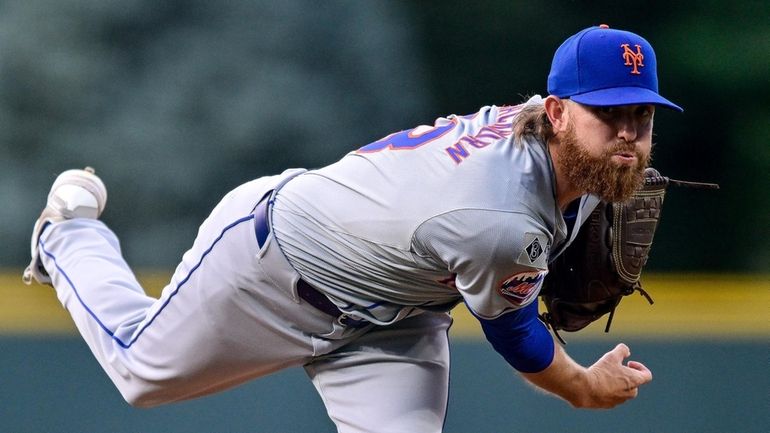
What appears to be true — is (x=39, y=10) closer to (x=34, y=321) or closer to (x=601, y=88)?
(x=34, y=321)

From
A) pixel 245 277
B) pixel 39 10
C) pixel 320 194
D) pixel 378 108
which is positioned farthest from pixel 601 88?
pixel 39 10

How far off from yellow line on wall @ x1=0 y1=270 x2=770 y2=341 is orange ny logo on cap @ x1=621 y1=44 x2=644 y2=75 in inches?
56.6

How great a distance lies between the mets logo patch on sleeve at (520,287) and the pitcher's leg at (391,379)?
0.32 meters

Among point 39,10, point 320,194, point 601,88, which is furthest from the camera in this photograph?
point 39,10

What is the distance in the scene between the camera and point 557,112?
1992 millimetres

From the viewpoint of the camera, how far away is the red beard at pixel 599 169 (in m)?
1.92

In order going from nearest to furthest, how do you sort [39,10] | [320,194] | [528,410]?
[320,194], [528,410], [39,10]

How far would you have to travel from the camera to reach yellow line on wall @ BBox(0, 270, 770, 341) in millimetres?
3281

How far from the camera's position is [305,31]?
347 centimetres

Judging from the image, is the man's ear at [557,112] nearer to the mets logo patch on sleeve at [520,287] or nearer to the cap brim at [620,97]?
the cap brim at [620,97]

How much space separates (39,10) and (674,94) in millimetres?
1895

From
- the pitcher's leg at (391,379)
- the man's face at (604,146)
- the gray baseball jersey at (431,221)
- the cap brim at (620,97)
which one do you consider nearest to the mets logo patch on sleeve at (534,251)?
the gray baseball jersey at (431,221)

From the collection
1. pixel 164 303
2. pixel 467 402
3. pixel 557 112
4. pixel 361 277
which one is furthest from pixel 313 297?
pixel 467 402

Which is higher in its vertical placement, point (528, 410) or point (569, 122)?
point (569, 122)
